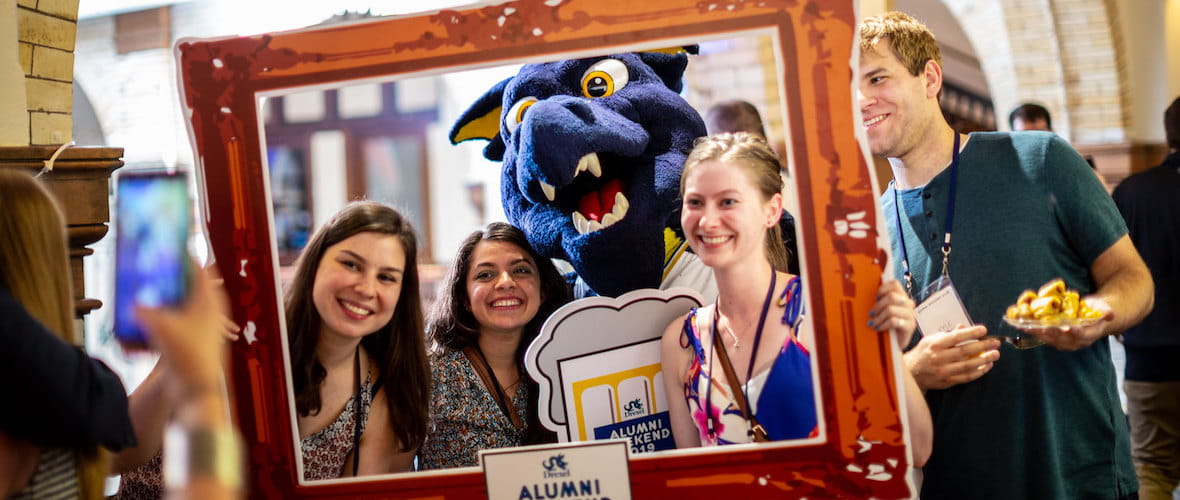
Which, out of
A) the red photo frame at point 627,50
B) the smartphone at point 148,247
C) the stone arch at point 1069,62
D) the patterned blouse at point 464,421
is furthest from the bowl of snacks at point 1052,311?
the stone arch at point 1069,62

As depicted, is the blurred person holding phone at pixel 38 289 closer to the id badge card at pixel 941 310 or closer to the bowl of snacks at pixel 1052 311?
the id badge card at pixel 941 310

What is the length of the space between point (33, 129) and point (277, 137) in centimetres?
85

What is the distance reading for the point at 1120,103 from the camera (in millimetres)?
6141

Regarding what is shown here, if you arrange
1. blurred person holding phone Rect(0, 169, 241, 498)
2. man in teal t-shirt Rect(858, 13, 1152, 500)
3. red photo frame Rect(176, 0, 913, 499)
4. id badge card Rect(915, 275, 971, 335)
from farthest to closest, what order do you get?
man in teal t-shirt Rect(858, 13, 1152, 500) → id badge card Rect(915, 275, 971, 335) → red photo frame Rect(176, 0, 913, 499) → blurred person holding phone Rect(0, 169, 241, 498)

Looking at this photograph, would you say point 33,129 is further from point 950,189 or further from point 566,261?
point 950,189

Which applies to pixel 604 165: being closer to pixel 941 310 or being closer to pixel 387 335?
Result: pixel 387 335

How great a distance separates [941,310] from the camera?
157 cm

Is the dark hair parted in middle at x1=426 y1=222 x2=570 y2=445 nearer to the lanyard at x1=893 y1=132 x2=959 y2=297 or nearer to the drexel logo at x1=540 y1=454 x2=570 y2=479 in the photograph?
the drexel logo at x1=540 y1=454 x2=570 y2=479

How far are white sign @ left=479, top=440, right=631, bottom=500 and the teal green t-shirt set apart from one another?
0.69 meters

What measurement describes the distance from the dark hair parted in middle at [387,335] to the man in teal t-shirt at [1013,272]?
89cm

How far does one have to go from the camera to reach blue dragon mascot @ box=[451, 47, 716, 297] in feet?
4.95

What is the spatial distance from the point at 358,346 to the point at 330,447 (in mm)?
182

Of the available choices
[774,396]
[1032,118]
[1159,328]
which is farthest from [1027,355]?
[1032,118]

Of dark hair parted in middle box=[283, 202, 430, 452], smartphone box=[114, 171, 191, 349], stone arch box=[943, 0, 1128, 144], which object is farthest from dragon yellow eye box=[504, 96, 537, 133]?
stone arch box=[943, 0, 1128, 144]
